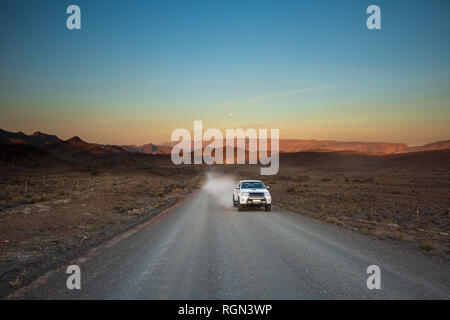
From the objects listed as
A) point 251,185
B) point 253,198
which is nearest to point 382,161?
point 251,185

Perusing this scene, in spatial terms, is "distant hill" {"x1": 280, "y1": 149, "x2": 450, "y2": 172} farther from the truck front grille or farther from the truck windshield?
the truck front grille

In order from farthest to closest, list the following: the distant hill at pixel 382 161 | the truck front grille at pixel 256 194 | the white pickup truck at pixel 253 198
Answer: the distant hill at pixel 382 161 < the truck front grille at pixel 256 194 < the white pickup truck at pixel 253 198

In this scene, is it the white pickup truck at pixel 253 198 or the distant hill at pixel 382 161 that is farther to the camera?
the distant hill at pixel 382 161

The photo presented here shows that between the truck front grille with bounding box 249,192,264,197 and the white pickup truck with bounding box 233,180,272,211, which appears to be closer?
the white pickup truck with bounding box 233,180,272,211

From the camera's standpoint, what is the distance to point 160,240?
9.72m

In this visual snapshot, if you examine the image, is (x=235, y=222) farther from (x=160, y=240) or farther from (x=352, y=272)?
(x=352, y=272)

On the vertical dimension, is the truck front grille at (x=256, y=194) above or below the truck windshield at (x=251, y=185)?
below

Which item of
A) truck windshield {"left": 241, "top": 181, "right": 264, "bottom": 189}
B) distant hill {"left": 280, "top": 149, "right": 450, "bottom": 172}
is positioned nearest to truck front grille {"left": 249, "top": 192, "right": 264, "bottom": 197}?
truck windshield {"left": 241, "top": 181, "right": 264, "bottom": 189}

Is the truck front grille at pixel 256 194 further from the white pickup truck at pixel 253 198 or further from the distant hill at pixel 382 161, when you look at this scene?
the distant hill at pixel 382 161

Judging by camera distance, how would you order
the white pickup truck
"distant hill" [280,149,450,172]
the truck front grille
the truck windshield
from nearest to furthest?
the white pickup truck
the truck front grille
the truck windshield
"distant hill" [280,149,450,172]

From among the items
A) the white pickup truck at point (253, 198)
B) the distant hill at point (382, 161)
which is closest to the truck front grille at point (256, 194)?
the white pickup truck at point (253, 198)

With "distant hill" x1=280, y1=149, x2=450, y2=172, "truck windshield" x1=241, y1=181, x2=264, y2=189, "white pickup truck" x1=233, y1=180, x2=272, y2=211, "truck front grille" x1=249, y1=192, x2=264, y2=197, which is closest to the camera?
"white pickup truck" x1=233, y1=180, x2=272, y2=211
